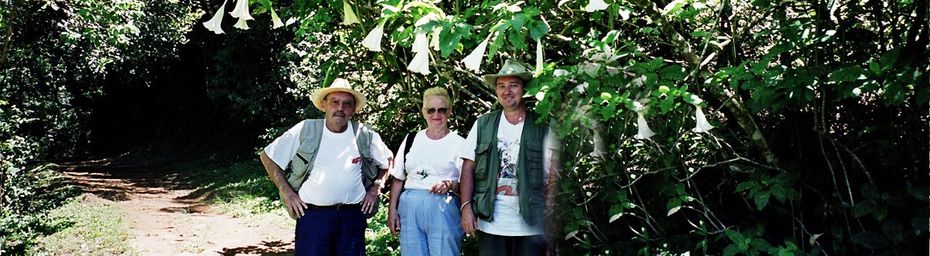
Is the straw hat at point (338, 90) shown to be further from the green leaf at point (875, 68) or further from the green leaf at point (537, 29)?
the green leaf at point (875, 68)

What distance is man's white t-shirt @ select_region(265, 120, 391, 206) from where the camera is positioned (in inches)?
146

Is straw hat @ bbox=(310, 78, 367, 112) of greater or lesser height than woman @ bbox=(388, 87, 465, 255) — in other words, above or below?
above

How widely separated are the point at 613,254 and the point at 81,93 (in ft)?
61.6

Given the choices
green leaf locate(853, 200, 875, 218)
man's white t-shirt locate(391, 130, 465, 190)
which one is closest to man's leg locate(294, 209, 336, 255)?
man's white t-shirt locate(391, 130, 465, 190)

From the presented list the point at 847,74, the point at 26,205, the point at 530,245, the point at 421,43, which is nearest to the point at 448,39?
the point at 421,43

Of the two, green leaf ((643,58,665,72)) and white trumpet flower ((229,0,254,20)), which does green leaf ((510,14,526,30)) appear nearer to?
green leaf ((643,58,665,72))

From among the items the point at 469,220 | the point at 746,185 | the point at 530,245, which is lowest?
the point at 530,245

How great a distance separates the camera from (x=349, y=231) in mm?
3814

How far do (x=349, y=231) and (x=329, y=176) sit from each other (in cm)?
30

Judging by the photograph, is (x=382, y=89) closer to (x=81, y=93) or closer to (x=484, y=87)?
(x=484, y=87)

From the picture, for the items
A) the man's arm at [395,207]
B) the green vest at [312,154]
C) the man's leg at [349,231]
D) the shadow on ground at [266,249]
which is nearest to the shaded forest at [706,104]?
the green vest at [312,154]

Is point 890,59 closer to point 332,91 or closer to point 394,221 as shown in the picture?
point 394,221

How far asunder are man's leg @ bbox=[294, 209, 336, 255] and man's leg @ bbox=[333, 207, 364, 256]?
4 cm

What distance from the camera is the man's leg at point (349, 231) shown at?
379 centimetres
